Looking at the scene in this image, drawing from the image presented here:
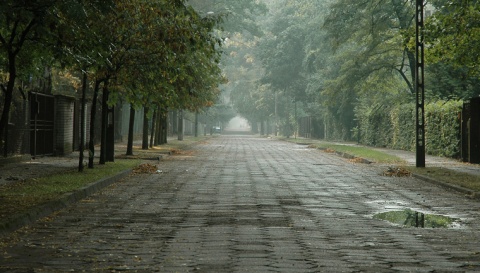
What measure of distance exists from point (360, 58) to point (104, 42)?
97.1 ft

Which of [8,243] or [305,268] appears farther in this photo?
A: [8,243]

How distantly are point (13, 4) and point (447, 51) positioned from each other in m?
12.7

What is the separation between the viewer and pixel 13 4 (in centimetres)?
1241

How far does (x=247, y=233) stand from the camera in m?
9.92

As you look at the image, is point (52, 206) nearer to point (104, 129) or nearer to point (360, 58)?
point (104, 129)

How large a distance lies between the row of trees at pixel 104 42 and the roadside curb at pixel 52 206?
1784mm

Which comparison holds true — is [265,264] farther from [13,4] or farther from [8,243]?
[13,4]

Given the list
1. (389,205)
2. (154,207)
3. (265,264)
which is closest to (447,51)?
(389,205)

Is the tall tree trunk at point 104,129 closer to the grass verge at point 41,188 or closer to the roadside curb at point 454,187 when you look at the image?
the grass verge at point 41,188

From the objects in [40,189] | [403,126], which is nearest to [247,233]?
[40,189]

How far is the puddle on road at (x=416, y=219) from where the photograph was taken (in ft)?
36.3

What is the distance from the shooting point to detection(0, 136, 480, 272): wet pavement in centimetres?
779

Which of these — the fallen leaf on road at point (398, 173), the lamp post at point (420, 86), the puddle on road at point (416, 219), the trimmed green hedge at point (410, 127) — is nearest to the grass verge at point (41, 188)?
the puddle on road at point (416, 219)

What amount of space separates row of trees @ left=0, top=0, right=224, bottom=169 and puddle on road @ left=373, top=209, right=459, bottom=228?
231 inches
